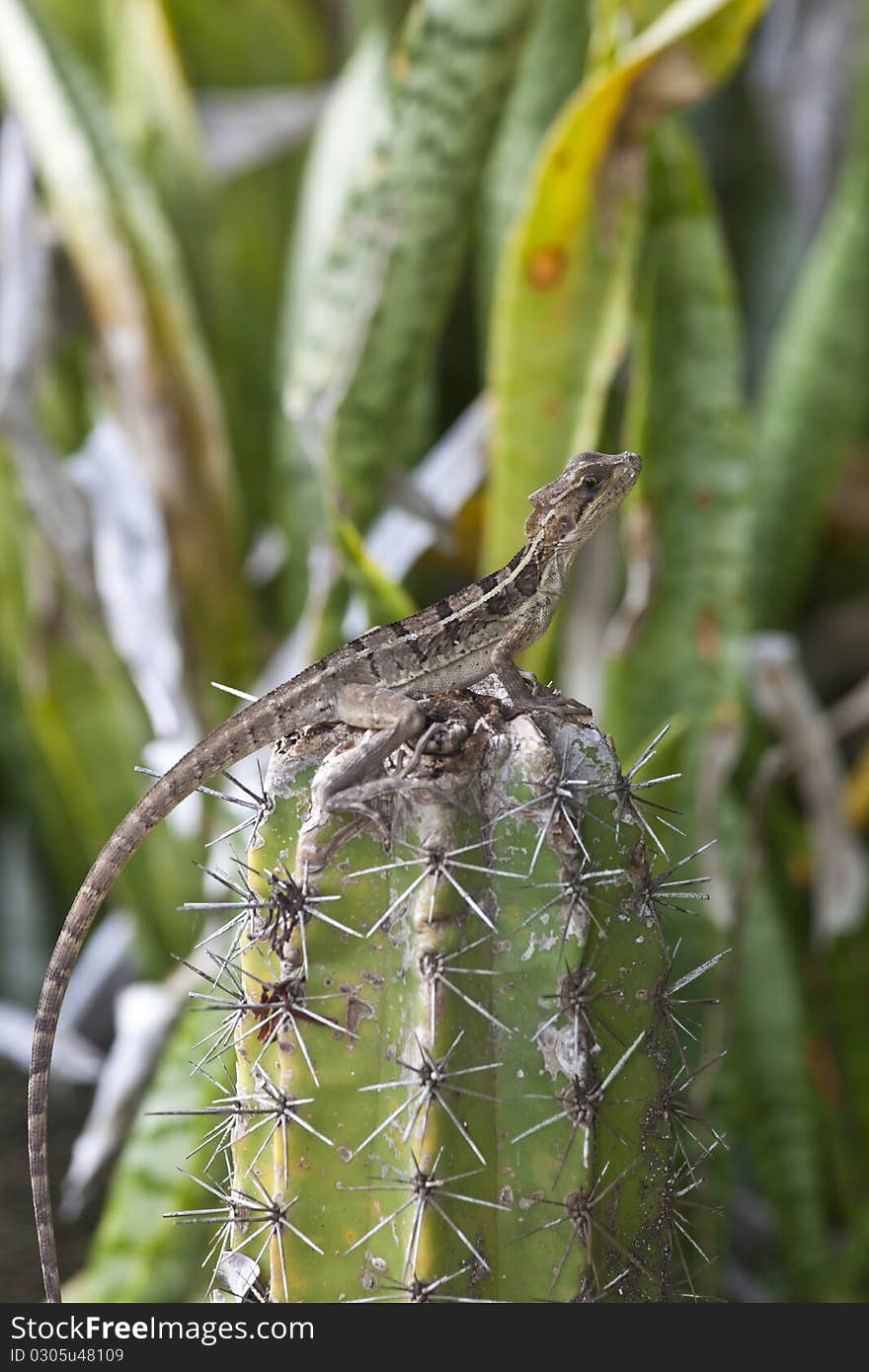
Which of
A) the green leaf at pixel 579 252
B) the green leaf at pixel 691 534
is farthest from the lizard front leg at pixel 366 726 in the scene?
the green leaf at pixel 691 534

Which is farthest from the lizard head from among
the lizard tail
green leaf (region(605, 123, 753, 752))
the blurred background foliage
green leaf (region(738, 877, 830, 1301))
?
green leaf (region(738, 877, 830, 1301))

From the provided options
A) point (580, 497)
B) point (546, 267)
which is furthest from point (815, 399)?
point (580, 497)

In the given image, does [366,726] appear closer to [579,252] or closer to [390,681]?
[390,681]

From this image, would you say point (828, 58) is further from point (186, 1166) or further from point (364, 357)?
point (186, 1166)

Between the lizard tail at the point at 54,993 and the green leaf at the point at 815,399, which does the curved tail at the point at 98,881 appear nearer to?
the lizard tail at the point at 54,993

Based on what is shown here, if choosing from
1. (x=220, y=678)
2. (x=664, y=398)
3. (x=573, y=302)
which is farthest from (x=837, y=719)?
(x=220, y=678)

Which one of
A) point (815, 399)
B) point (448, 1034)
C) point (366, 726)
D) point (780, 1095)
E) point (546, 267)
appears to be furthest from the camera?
point (815, 399)

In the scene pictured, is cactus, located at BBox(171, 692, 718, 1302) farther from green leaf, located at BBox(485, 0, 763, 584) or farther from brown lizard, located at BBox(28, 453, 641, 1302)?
green leaf, located at BBox(485, 0, 763, 584)
